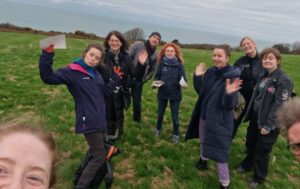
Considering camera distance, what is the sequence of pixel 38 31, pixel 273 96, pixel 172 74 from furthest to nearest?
pixel 38 31, pixel 172 74, pixel 273 96

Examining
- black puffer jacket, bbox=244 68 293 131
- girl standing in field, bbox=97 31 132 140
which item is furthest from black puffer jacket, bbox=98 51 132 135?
black puffer jacket, bbox=244 68 293 131

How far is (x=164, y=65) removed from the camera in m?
7.72

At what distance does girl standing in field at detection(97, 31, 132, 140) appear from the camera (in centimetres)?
685

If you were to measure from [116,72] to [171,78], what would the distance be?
1.27m

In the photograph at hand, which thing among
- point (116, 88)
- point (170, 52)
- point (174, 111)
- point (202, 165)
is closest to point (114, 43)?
point (116, 88)

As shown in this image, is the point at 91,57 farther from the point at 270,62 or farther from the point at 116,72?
the point at 270,62

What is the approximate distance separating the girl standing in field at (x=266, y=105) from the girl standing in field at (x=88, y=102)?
265 cm

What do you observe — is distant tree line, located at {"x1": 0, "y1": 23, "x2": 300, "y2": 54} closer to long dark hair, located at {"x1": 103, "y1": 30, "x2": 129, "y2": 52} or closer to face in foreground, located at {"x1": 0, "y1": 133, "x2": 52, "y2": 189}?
long dark hair, located at {"x1": 103, "y1": 30, "x2": 129, "y2": 52}

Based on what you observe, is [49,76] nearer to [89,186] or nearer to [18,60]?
[89,186]

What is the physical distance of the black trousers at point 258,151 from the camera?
20.0 ft

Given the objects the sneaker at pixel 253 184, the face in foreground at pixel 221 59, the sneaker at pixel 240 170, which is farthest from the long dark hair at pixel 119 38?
the sneaker at pixel 253 184

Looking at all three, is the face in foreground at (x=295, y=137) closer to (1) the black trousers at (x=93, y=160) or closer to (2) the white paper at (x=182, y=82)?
(1) the black trousers at (x=93, y=160)

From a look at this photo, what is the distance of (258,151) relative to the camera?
620cm

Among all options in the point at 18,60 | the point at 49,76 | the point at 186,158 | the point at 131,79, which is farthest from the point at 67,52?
the point at 49,76
